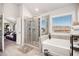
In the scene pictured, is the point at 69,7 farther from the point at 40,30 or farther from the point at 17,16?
the point at 17,16

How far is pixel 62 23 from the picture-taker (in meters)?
2.01

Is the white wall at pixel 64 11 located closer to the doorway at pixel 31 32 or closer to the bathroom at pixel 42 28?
the bathroom at pixel 42 28

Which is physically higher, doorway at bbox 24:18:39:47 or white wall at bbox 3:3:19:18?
white wall at bbox 3:3:19:18

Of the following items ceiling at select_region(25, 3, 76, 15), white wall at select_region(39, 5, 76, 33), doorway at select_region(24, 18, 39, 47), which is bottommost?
doorway at select_region(24, 18, 39, 47)

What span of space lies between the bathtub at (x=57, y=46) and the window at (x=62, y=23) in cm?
19

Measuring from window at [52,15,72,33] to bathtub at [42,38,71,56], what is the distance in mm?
188

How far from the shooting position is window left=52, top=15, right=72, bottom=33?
1965 millimetres

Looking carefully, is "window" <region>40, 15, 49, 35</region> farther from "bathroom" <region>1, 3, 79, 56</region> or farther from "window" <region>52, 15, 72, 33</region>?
"window" <region>52, 15, 72, 33</region>

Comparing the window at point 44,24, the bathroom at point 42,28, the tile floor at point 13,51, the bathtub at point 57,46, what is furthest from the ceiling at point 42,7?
the tile floor at point 13,51

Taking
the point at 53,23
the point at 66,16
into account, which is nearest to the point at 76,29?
the point at 66,16

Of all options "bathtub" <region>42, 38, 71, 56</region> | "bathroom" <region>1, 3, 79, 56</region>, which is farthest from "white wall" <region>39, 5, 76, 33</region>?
"bathtub" <region>42, 38, 71, 56</region>

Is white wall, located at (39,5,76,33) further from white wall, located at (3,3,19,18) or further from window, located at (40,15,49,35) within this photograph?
white wall, located at (3,3,19,18)

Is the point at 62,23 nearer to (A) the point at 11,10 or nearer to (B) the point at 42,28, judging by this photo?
(B) the point at 42,28

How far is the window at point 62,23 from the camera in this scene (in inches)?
77.4
